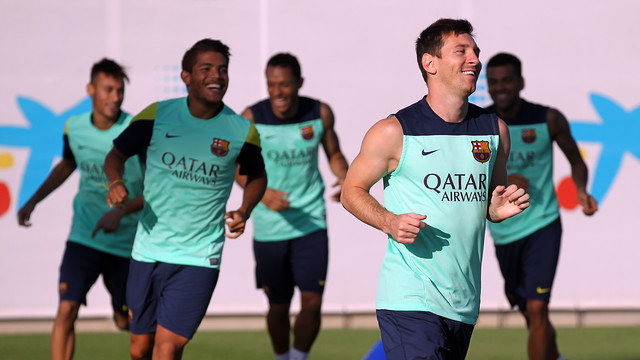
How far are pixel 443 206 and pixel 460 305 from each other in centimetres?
48

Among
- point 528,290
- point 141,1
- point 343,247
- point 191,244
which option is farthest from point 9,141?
point 528,290

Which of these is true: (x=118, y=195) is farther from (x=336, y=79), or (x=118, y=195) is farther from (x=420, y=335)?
(x=336, y=79)

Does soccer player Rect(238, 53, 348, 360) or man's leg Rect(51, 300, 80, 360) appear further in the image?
soccer player Rect(238, 53, 348, 360)

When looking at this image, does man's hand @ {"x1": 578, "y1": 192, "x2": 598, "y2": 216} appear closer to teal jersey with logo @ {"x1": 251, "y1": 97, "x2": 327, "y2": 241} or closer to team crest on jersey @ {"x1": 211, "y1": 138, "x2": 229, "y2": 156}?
teal jersey with logo @ {"x1": 251, "y1": 97, "x2": 327, "y2": 241}

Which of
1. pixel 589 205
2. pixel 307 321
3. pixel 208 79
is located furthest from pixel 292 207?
pixel 589 205

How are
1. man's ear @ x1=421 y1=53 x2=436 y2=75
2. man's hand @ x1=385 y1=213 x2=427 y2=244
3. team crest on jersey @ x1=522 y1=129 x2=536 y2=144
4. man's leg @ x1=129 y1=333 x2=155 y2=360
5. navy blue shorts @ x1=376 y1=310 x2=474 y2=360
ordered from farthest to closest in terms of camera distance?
team crest on jersey @ x1=522 y1=129 x2=536 y2=144, man's leg @ x1=129 y1=333 x2=155 y2=360, man's ear @ x1=421 y1=53 x2=436 y2=75, navy blue shorts @ x1=376 y1=310 x2=474 y2=360, man's hand @ x1=385 y1=213 x2=427 y2=244

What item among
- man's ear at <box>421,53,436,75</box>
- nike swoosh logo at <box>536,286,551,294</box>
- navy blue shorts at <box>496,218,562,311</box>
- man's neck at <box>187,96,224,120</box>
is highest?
man's ear at <box>421,53,436,75</box>

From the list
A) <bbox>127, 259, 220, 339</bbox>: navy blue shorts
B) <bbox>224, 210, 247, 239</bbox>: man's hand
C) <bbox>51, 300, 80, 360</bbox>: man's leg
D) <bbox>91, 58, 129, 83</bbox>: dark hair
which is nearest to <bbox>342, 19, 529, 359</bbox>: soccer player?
<bbox>224, 210, 247, 239</bbox>: man's hand

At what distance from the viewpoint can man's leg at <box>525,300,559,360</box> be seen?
7312 millimetres

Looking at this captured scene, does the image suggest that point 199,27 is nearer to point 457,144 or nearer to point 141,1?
point 141,1

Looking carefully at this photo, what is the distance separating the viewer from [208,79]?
6125 millimetres

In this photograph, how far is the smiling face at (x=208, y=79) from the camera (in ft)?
20.0

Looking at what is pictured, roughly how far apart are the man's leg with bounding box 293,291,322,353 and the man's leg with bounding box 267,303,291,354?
192mm

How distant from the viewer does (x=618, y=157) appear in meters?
10.8
